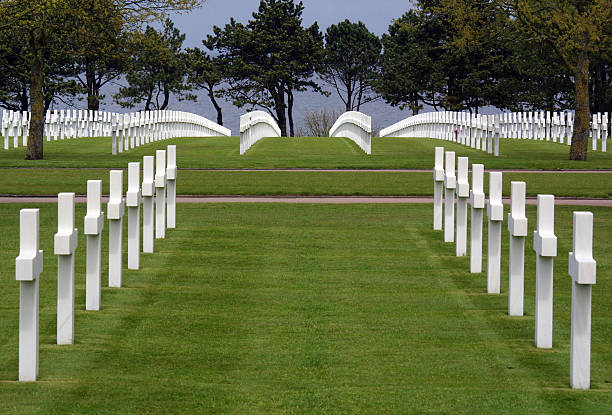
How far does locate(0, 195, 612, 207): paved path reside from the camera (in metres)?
20.5

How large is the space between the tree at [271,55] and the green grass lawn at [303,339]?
306 ft

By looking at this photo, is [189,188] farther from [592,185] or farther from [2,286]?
[2,286]

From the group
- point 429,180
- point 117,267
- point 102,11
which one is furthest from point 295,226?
point 102,11

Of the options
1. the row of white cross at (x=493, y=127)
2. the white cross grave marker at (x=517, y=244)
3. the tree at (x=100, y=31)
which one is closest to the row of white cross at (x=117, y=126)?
the tree at (x=100, y=31)

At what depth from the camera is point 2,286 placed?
11.2m

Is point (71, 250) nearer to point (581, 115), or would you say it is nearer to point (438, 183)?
point (438, 183)

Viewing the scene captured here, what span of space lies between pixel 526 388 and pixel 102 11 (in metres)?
27.8

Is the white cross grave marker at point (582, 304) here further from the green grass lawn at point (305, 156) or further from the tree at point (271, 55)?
the tree at point (271, 55)

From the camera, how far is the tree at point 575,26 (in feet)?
113

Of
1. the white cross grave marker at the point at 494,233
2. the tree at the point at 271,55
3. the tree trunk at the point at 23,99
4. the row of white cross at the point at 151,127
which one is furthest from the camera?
the tree at the point at 271,55

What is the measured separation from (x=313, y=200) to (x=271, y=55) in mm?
89199

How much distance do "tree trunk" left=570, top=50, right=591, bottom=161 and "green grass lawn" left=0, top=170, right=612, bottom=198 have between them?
335 inches

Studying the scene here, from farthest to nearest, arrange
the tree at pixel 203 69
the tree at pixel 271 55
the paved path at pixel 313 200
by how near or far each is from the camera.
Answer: the tree at pixel 203 69, the tree at pixel 271 55, the paved path at pixel 313 200

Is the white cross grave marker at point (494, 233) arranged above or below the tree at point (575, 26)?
below
